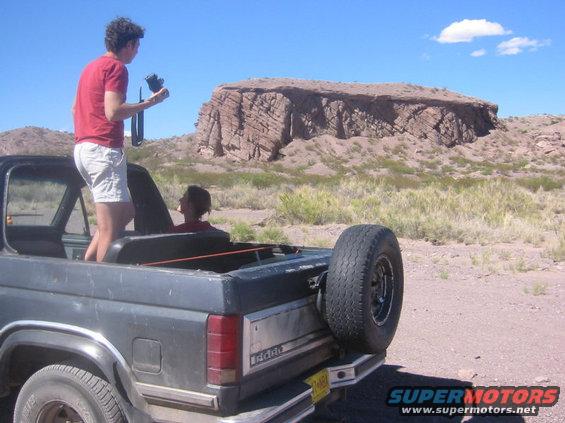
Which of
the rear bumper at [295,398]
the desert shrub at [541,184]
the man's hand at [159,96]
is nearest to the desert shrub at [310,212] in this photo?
the man's hand at [159,96]

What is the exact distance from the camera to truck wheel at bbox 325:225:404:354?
3.52 m

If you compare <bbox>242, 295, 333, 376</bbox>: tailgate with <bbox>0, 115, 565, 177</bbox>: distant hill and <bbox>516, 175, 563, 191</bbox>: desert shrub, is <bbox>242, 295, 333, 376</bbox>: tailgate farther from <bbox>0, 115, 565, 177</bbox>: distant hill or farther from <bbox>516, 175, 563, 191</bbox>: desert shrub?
<bbox>0, 115, 565, 177</bbox>: distant hill

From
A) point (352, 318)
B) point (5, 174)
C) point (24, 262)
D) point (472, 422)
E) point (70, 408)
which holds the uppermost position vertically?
point (5, 174)

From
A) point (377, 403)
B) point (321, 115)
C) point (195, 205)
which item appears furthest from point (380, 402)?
point (321, 115)

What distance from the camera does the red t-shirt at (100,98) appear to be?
448cm

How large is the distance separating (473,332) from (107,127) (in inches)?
178

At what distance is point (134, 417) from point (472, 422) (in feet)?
8.71

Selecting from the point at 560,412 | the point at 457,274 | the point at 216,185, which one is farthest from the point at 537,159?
the point at 560,412

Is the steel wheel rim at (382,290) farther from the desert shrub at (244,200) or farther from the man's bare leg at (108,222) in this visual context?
the desert shrub at (244,200)

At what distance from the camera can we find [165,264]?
14.4 ft

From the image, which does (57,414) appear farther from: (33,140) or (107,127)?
(33,140)

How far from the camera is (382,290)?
4078 mm

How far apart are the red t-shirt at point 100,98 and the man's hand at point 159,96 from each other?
0.85ft

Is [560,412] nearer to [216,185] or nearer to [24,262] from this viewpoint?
[24,262]
